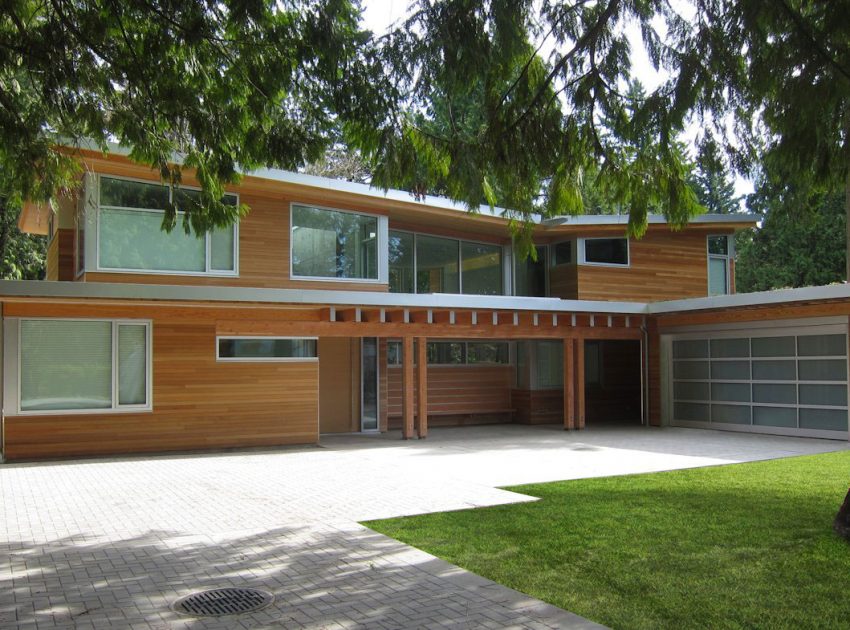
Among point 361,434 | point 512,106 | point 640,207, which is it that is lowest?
point 361,434

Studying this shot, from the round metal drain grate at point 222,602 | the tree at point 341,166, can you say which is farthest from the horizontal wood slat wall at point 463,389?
the round metal drain grate at point 222,602

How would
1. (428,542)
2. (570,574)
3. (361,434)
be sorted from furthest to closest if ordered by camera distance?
(361,434) → (428,542) → (570,574)

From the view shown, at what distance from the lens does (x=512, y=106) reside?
7.34 metres

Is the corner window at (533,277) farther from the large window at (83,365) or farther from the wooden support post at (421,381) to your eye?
the large window at (83,365)

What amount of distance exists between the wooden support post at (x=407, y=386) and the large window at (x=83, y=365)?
15.9 ft

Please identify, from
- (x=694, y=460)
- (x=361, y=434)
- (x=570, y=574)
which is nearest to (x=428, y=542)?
(x=570, y=574)

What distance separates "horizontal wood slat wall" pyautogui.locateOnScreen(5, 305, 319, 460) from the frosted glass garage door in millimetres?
8865

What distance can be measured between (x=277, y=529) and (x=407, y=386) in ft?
27.2

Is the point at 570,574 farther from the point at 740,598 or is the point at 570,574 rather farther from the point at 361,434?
the point at 361,434

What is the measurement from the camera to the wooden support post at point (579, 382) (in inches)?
690

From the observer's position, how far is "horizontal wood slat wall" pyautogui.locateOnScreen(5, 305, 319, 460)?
12.4m

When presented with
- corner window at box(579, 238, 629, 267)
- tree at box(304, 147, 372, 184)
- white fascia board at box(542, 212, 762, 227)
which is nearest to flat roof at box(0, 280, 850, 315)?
corner window at box(579, 238, 629, 267)

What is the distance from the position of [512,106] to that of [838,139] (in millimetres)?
2767

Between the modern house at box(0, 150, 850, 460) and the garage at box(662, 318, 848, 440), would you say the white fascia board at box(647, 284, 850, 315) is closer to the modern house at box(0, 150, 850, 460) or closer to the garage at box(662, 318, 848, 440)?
the modern house at box(0, 150, 850, 460)
